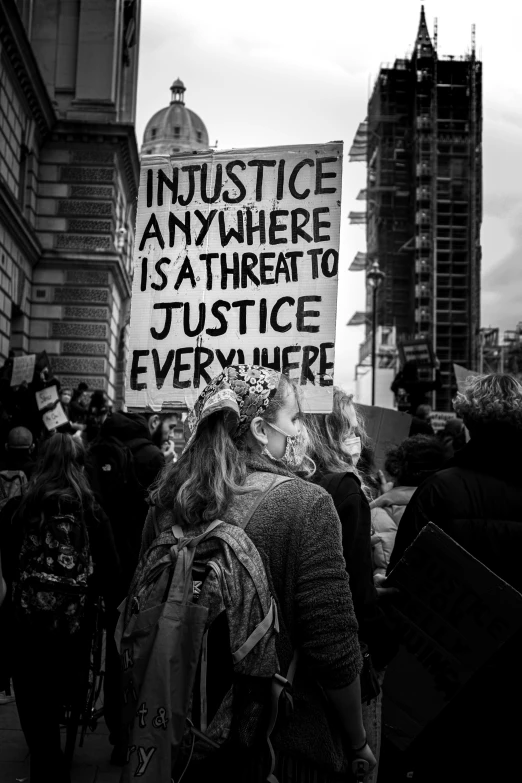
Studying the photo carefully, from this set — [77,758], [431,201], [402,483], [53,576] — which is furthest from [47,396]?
[431,201]

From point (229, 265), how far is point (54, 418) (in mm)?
10069

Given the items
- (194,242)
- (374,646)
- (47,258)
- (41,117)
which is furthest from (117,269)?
(374,646)

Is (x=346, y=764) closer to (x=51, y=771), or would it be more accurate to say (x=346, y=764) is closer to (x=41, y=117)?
(x=51, y=771)

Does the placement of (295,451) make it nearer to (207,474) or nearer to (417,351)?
(207,474)

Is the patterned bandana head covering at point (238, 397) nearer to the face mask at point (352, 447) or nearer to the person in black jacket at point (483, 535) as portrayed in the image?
the person in black jacket at point (483, 535)

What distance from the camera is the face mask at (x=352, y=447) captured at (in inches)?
156

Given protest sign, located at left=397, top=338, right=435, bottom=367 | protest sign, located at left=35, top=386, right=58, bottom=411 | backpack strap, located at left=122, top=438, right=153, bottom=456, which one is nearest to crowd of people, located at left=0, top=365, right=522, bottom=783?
backpack strap, located at left=122, top=438, right=153, bottom=456

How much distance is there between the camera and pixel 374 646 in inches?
125

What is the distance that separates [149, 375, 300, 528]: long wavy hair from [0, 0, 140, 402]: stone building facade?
22692 mm

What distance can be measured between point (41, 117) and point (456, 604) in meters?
24.9

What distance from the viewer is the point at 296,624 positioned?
8.59 ft

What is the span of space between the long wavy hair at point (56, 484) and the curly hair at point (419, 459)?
1.70 metres

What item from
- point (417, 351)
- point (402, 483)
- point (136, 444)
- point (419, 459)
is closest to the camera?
point (419, 459)

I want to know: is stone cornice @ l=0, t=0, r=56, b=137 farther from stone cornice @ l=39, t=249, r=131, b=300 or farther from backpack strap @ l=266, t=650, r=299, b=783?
backpack strap @ l=266, t=650, r=299, b=783
